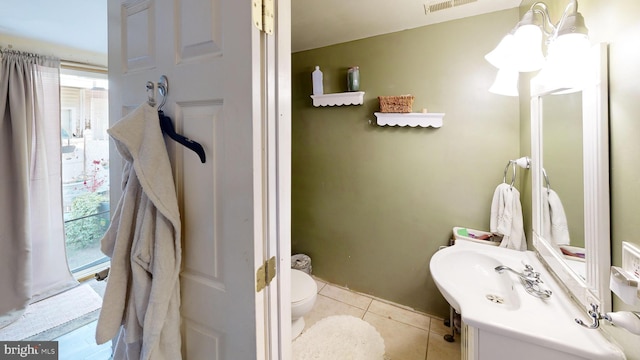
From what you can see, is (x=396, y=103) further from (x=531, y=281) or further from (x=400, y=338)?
(x=400, y=338)

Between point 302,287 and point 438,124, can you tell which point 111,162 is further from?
point 438,124

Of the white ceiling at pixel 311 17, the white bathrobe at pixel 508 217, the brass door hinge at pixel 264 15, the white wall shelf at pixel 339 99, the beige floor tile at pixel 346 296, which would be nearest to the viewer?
the brass door hinge at pixel 264 15

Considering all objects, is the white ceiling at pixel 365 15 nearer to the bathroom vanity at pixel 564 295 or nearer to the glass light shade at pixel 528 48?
A: the glass light shade at pixel 528 48

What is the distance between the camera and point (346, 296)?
2355 mm

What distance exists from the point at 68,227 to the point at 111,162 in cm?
226

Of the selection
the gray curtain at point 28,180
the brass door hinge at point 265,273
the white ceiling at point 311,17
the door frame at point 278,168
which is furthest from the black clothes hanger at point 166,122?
the gray curtain at point 28,180

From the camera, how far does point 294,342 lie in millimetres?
1816

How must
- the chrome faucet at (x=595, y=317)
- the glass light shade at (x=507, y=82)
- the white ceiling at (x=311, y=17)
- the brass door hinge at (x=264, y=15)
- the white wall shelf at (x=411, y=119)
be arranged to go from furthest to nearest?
the white wall shelf at (x=411, y=119) → the white ceiling at (x=311, y=17) → the glass light shade at (x=507, y=82) → the chrome faucet at (x=595, y=317) → the brass door hinge at (x=264, y=15)

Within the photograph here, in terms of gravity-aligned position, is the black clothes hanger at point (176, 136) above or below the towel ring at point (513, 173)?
above

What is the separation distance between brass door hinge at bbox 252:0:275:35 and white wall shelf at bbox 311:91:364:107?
1.50 meters

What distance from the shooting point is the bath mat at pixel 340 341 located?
171cm

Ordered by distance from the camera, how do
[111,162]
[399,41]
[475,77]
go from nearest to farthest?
[111,162]
[475,77]
[399,41]

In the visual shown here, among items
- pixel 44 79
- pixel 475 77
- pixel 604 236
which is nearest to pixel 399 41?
pixel 475 77

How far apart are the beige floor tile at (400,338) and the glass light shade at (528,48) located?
1817mm
